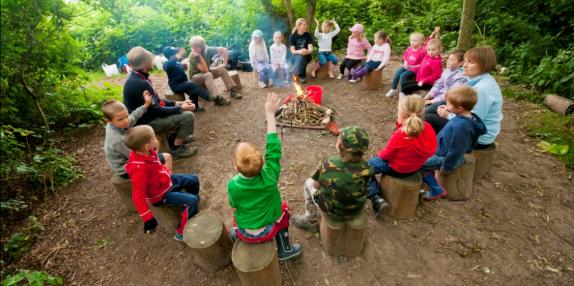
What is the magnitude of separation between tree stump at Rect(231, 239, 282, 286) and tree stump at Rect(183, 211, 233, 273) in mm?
273

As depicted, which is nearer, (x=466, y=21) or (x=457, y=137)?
(x=457, y=137)

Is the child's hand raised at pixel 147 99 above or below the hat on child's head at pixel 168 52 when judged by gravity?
below

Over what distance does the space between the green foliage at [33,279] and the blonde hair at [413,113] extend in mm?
4051

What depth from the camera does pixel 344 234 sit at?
298 cm

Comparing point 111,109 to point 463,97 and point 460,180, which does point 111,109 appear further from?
point 460,180

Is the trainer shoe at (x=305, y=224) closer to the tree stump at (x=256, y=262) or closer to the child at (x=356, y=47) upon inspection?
the tree stump at (x=256, y=262)

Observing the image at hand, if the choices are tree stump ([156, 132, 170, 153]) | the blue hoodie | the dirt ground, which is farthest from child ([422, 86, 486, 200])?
tree stump ([156, 132, 170, 153])

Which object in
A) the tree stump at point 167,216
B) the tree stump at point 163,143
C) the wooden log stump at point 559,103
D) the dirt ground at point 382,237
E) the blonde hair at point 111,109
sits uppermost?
the blonde hair at point 111,109

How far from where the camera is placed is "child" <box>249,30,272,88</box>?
7.76m

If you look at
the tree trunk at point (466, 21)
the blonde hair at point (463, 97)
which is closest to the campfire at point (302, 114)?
the blonde hair at point (463, 97)

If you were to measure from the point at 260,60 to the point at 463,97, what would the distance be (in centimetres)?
564

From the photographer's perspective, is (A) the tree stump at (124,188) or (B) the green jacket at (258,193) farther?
(A) the tree stump at (124,188)

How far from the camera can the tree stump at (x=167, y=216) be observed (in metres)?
3.38

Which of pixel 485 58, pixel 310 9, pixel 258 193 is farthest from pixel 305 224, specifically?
pixel 310 9
